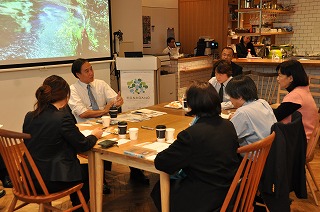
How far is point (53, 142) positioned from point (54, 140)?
1 centimetres

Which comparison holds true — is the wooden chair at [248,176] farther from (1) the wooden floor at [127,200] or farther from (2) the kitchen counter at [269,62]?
(2) the kitchen counter at [269,62]

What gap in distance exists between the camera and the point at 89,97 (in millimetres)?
3588

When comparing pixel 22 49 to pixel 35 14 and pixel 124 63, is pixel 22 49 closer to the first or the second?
pixel 35 14

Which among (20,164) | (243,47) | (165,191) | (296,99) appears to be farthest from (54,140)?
(243,47)

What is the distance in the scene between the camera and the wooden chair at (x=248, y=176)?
182 cm

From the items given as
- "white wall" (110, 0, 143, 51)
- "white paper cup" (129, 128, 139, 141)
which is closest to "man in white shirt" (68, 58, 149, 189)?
"white paper cup" (129, 128, 139, 141)

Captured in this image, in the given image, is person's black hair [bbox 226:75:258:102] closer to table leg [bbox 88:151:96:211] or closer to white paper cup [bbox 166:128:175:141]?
white paper cup [bbox 166:128:175:141]

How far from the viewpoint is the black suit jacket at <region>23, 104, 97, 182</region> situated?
87.5 inches

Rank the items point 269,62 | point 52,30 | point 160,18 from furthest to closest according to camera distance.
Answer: point 160,18
point 269,62
point 52,30

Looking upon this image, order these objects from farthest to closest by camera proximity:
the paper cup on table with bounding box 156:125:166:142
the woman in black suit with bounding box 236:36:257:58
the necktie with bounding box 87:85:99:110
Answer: the woman in black suit with bounding box 236:36:257:58, the necktie with bounding box 87:85:99:110, the paper cup on table with bounding box 156:125:166:142

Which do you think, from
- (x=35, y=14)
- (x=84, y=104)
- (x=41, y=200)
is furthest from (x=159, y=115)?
(x=35, y=14)

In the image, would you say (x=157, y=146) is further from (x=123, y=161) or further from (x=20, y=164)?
(x=20, y=164)

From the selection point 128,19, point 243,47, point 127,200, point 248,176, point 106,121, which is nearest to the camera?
point 248,176

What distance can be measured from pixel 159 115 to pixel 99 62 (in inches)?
104
